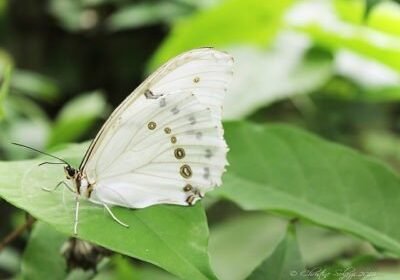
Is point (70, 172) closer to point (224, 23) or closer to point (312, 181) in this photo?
A: point (312, 181)

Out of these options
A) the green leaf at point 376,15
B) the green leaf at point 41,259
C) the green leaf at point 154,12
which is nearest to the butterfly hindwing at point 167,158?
the green leaf at point 41,259

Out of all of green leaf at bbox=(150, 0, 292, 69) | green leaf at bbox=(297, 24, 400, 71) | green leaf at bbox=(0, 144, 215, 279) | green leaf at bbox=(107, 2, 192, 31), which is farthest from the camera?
green leaf at bbox=(107, 2, 192, 31)

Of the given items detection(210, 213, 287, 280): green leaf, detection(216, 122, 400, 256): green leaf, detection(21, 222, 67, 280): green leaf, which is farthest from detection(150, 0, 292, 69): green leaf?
detection(21, 222, 67, 280): green leaf

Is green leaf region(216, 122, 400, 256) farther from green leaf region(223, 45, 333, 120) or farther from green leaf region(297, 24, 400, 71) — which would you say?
green leaf region(223, 45, 333, 120)

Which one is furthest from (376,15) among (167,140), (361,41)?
(167,140)

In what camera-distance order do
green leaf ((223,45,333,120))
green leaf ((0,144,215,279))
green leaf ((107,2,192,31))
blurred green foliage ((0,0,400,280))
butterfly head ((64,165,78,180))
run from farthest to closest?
green leaf ((107,2,192,31)), green leaf ((223,45,333,120)), butterfly head ((64,165,78,180)), blurred green foliage ((0,0,400,280)), green leaf ((0,144,215,279))

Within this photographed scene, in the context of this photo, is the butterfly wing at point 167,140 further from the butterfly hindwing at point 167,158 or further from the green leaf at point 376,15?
the green leaf at point 376,15
